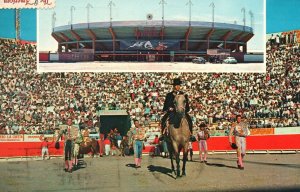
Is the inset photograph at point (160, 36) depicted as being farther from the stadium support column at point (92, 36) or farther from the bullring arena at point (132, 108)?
the bullring arena at point (132, 108)

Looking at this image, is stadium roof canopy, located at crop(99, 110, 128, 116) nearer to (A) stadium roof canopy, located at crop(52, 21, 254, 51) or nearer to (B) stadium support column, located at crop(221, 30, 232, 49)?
(A) stadium roof canopy, located at crop(52, 21, 254, 51)

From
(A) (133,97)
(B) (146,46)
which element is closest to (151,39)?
(B) (146,46)

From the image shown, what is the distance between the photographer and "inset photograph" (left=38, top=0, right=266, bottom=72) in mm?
10758

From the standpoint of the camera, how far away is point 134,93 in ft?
37.4

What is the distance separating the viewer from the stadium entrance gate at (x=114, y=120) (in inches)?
457

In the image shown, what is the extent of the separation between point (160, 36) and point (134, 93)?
1442mm

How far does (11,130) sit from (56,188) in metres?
3.36

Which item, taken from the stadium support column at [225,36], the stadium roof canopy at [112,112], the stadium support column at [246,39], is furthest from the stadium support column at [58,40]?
the stadium support column at [246,39]

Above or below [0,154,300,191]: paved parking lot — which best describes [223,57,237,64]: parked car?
above

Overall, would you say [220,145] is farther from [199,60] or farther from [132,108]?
[199,60]

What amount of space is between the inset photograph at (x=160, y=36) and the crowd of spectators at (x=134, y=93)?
230mm

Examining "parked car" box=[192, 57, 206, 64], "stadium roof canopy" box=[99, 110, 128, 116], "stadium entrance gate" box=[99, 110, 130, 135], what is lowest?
"stadium entrance gate" box=[99, 110, 130, 135]

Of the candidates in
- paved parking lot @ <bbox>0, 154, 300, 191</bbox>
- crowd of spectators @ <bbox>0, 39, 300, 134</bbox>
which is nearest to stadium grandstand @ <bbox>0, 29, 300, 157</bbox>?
crowd of spectators @ <bbox>0, 39, 300, 134</bbox>

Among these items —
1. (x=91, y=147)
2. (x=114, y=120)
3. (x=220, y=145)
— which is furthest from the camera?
(x=220, y=145)
